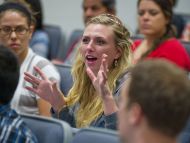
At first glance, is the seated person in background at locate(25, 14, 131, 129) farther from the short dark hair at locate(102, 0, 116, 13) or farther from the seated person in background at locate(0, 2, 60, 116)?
the short dark hair at locate(102, 0, 116, 13)

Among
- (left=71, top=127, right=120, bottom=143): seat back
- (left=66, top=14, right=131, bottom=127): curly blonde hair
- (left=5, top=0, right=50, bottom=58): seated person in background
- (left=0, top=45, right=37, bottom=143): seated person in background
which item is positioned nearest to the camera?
(left=71, top=127, right=120, bottom=143): seat back

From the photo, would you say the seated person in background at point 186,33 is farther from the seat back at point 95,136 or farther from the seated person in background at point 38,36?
the seat back at point 95,136

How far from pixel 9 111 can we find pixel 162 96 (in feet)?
2.75

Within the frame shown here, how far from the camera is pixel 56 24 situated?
232 inches

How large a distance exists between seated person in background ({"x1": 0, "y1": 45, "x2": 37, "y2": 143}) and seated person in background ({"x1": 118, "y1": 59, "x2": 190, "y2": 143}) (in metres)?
0.69

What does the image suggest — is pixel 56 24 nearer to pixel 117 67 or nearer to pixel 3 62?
pixel 117 67

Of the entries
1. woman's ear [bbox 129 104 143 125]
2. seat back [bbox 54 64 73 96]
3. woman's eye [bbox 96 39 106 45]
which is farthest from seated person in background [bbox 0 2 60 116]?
woman's ear [bbox 129 104 143 125]

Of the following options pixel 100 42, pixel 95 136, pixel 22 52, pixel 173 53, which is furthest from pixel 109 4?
pixel 95 136

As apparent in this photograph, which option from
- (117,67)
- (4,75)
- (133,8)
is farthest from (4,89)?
(133,8)

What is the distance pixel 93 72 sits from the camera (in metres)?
2.52

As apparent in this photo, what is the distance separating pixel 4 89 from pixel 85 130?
336 millimetres

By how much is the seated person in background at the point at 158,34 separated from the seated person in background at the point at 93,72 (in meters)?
0.92

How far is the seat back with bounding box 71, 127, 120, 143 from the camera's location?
1864 millimetres

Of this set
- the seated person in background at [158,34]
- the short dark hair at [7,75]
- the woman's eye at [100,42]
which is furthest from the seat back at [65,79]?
the short dark hair at [7,75]
